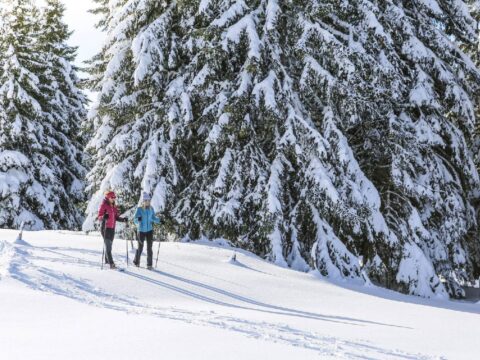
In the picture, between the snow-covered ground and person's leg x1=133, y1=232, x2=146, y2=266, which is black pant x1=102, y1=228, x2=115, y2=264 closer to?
the snow-covered ground

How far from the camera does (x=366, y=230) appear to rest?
1568 cm

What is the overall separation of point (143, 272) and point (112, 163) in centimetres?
576

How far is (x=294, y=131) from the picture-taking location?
1505 cm

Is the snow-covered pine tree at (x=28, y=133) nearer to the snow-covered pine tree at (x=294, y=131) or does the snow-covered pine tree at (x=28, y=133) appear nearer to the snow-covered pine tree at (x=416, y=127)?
the snow-covered pine tree at (x=294, y=131)

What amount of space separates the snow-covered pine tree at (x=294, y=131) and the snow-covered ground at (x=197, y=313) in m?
1.83

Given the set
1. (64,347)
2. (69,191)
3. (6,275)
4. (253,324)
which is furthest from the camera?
(69,191)

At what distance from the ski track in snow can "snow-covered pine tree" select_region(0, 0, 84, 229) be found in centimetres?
1021

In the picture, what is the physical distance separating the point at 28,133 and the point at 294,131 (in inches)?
539

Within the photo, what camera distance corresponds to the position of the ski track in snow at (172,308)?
283 inches

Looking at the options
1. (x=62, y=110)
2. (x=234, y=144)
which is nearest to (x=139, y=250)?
(x=234, y=144)

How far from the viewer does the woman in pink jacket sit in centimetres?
1202

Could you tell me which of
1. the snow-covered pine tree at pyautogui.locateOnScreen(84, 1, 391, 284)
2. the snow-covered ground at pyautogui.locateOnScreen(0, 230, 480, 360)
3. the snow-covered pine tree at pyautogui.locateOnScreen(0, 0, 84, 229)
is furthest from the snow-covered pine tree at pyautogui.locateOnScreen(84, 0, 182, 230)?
the snow-covered pine tree at pyautogui.locateOnScreen(0, 0, 84, 229)

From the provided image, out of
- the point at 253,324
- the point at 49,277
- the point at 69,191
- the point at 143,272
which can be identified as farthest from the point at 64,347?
the point at 69,191

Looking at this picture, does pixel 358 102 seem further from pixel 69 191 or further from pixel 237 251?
pixel 69 191
